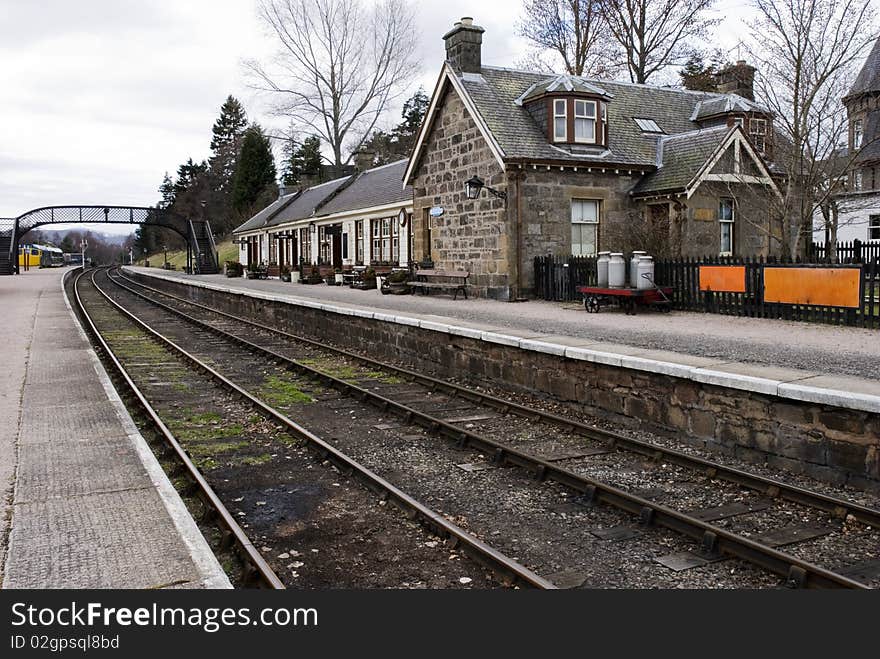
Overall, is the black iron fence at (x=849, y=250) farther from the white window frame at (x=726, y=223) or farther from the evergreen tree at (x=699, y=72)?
the evergreen tree at (x=699, y=72)

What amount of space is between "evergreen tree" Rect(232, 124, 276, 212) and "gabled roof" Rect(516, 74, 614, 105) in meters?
52.7

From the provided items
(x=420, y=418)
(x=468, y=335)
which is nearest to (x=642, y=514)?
(x=420, y=418)

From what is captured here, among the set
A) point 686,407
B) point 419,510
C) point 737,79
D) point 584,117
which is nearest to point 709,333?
point 686,407

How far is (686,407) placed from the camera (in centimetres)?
843

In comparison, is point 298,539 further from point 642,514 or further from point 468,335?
point 468,335

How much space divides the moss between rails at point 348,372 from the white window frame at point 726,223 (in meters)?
12.0

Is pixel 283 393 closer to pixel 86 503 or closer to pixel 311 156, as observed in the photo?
pixel 86 503

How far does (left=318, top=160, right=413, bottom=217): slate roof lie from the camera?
30756mm

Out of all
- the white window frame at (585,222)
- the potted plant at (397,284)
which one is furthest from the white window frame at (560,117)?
the potted plant at (397,284)

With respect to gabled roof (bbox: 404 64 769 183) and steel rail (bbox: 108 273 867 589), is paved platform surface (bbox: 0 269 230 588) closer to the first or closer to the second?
steel rail (bbox: 108 273 867 589)

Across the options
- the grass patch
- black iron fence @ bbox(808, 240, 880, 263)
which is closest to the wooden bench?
black iron fence @ bbox(808, 240, 880, 263)

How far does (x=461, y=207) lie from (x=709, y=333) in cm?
1154

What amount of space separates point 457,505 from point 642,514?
4.90 feet

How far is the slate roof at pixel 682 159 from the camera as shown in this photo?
20094 millimetres
